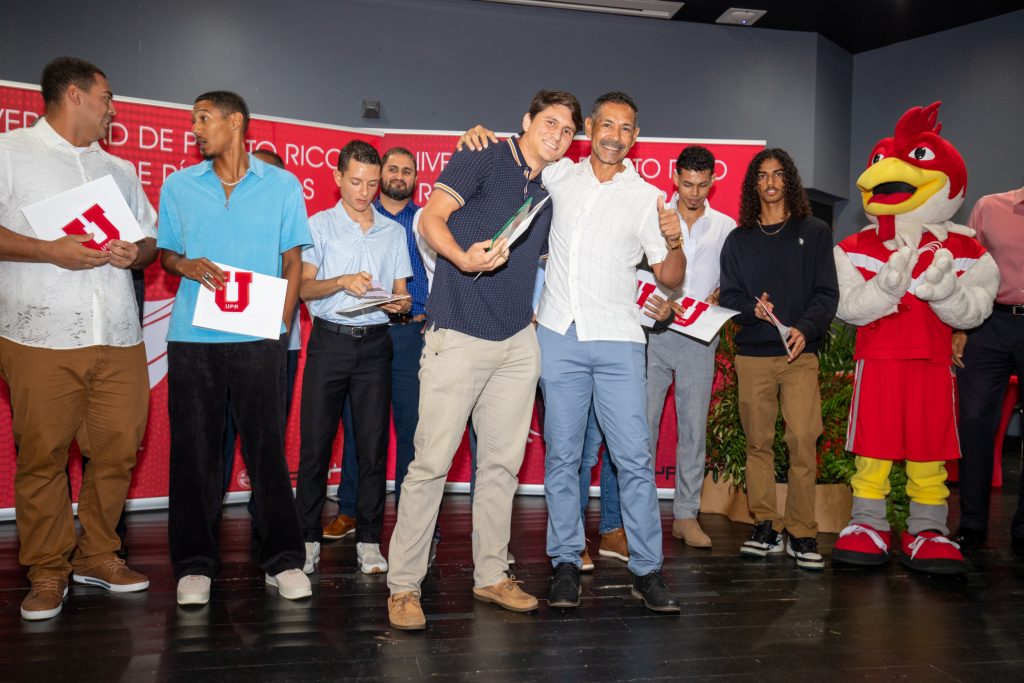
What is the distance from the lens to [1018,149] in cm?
757

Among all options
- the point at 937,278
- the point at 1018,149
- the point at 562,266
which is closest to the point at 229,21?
the point at 562,266

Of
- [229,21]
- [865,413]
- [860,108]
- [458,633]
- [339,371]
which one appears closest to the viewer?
[458,633]

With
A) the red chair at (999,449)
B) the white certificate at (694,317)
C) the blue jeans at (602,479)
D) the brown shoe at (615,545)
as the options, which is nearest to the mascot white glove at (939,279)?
the white certificate at (694,317)

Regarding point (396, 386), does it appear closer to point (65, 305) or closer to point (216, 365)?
point (216, 365)

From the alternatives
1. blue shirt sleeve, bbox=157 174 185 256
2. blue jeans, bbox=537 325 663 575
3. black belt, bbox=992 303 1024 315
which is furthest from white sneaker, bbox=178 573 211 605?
black belt, bbox=992 303 1024 315

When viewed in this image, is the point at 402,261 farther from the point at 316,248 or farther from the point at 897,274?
the point at 897,274

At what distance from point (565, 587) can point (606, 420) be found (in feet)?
2.12

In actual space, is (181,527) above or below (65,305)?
below

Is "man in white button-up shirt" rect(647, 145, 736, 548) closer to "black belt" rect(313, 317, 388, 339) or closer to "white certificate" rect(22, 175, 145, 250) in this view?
"black belt" rect(313, 317, 388, 339)

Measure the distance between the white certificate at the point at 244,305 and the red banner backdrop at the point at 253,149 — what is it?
1702 mm

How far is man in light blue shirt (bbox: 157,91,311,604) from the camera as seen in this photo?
2980 mm

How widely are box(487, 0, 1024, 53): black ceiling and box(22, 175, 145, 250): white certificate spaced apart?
591cm

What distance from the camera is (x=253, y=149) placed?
463 centimetres

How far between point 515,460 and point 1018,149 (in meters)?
6.90
